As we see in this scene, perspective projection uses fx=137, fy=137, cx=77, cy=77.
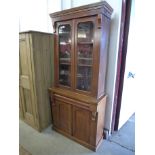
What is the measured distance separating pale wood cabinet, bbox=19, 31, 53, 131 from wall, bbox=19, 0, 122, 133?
575 mm

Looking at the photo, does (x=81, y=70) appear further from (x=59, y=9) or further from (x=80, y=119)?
(x=59, y=9)

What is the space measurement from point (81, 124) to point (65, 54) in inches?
43.0

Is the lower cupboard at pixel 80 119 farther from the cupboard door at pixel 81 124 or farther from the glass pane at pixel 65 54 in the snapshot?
the glass pane at pixel 65 54

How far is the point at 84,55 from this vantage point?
76.5 inches

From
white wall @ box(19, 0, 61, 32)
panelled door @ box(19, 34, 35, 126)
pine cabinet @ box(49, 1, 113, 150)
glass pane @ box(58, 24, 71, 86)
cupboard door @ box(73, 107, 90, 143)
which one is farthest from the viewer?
white wall @ box(19, 0, 61, 32)

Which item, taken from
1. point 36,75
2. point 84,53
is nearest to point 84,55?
point 84,53

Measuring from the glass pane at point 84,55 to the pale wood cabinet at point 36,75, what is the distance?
0.66 meters

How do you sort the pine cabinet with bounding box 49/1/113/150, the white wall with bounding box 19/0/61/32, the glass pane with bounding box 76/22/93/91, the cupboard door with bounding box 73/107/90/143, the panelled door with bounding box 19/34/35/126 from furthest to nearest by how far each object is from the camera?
the white wall with bounding box 19/0/61/32, the panelled door with bounding box 19/34/35/126, the cupboard door with bounding box 73/107/90/143, the glass pane with bounding box 76/22/93/91, the pine cabinet with bounding box 49/1/113/150

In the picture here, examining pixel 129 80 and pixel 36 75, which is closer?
pixel 36 75

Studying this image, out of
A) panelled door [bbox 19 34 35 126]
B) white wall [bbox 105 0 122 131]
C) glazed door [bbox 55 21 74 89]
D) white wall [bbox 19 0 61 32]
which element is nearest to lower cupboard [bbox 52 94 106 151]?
white wall [bbox 105 0 122 131]

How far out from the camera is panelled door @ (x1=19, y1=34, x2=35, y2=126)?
86.3 inches

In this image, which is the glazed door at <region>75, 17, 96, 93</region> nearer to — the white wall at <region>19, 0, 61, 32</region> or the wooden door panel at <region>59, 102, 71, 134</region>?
the wooden door panel at <region>59, 102, 71, 134</region>

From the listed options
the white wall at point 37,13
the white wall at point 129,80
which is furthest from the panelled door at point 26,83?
the white wall at point 129,80

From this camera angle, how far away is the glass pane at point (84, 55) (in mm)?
1844
